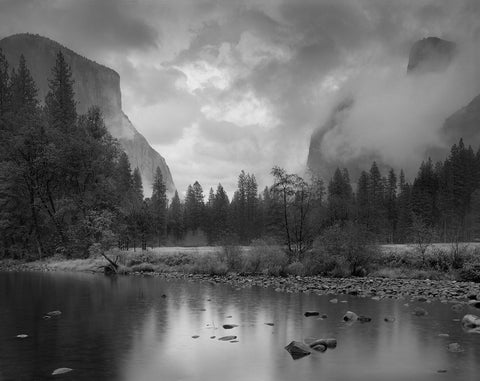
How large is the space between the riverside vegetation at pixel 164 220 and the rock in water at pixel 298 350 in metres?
23.0

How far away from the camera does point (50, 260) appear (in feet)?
177

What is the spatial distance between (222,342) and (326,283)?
684 inches

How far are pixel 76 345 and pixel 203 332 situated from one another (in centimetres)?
406

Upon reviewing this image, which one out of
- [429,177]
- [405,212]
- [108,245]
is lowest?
[108,245]

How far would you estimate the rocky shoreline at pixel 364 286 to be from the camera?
23.1 meters

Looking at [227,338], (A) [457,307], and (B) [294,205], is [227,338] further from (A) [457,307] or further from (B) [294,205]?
(B) [294,205]

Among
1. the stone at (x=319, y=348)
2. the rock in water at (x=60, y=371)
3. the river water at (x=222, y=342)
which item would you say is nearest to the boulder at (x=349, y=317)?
the river water at (x=222, y=342)

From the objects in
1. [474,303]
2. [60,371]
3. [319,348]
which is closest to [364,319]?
[319,348]

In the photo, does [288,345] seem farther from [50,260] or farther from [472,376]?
[50,260]

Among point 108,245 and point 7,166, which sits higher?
point 7,166

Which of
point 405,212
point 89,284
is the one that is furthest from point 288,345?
point 405,212

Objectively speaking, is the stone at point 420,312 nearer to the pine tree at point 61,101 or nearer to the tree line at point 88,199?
the tree line at point 88,199

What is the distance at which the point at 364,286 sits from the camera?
A: 27.3 meters

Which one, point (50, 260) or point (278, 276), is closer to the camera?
point (278, 276)
